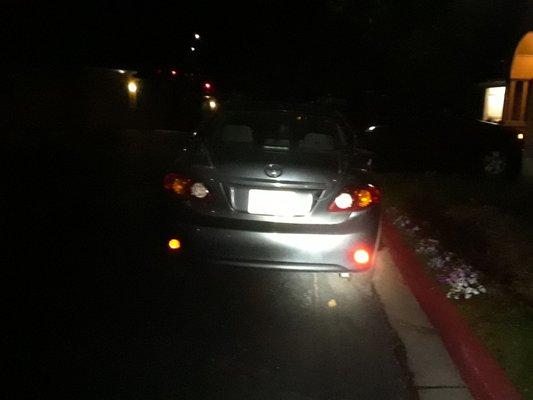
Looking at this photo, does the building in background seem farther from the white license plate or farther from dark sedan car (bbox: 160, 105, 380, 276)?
the white license plate

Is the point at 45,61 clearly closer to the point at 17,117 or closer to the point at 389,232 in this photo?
the point at 17,117

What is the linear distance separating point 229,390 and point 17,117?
18136 millimetres

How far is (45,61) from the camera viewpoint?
21.0 metres

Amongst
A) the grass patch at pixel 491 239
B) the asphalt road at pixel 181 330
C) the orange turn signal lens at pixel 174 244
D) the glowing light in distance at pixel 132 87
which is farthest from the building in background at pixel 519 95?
the glowing light in distance at pixel 132 87

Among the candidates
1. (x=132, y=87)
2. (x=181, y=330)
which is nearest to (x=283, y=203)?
(x=181, y=330)

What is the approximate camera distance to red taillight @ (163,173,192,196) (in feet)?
15.5

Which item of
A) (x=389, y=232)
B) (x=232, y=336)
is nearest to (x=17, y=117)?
(x=389, y=232)

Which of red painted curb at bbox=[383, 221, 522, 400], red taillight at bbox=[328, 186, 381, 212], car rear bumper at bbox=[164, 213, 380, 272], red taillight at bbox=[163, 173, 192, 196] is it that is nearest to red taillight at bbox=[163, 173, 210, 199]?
red taillight at bbox=[163, 173, 192, 196]

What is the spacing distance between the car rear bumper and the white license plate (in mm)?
109

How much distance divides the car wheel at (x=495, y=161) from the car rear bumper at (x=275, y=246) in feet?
28.3

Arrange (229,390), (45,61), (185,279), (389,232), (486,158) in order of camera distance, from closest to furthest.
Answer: (229,390), (185,279), (389,232), (486,158), (45,61)

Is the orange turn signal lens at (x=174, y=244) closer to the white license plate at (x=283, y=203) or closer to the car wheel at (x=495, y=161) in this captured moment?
the white license plate at (x=283, y=203)

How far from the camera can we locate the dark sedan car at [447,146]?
12.4 meters

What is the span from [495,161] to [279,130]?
760cm
